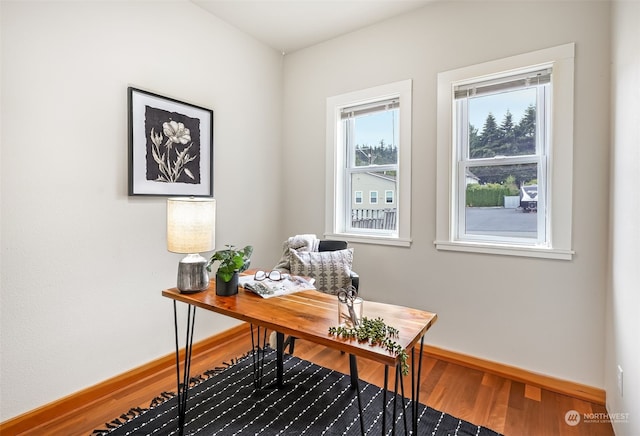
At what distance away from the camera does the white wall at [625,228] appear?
4.46 feet

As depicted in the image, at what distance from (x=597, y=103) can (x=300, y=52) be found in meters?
2.50

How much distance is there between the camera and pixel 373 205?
2908mm

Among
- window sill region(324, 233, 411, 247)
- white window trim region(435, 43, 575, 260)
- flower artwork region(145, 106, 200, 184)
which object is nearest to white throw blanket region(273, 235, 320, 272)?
window sill region(324, 233, 411, 247)

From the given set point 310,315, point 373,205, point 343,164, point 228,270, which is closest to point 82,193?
point 228,270

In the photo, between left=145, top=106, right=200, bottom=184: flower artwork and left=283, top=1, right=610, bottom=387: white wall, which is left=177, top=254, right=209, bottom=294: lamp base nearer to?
left=145, top=106, right=200, bottom=184: flower artwork

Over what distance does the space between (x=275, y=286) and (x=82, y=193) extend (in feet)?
4.35

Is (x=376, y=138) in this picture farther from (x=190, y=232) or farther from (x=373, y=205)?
(x=190, y=232)

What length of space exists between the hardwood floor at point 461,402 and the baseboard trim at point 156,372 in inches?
1.1

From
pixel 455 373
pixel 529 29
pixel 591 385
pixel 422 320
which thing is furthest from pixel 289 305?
pixel 529 29

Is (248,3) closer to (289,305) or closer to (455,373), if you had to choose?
(289,305)

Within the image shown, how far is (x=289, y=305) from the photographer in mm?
1479

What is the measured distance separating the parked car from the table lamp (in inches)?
81.6

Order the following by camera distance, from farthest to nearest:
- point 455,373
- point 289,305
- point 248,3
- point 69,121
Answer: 1. point 248,3
2. point 455,373
3. point 69,121
4. point 289,305

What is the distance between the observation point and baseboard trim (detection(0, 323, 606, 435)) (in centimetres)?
173
